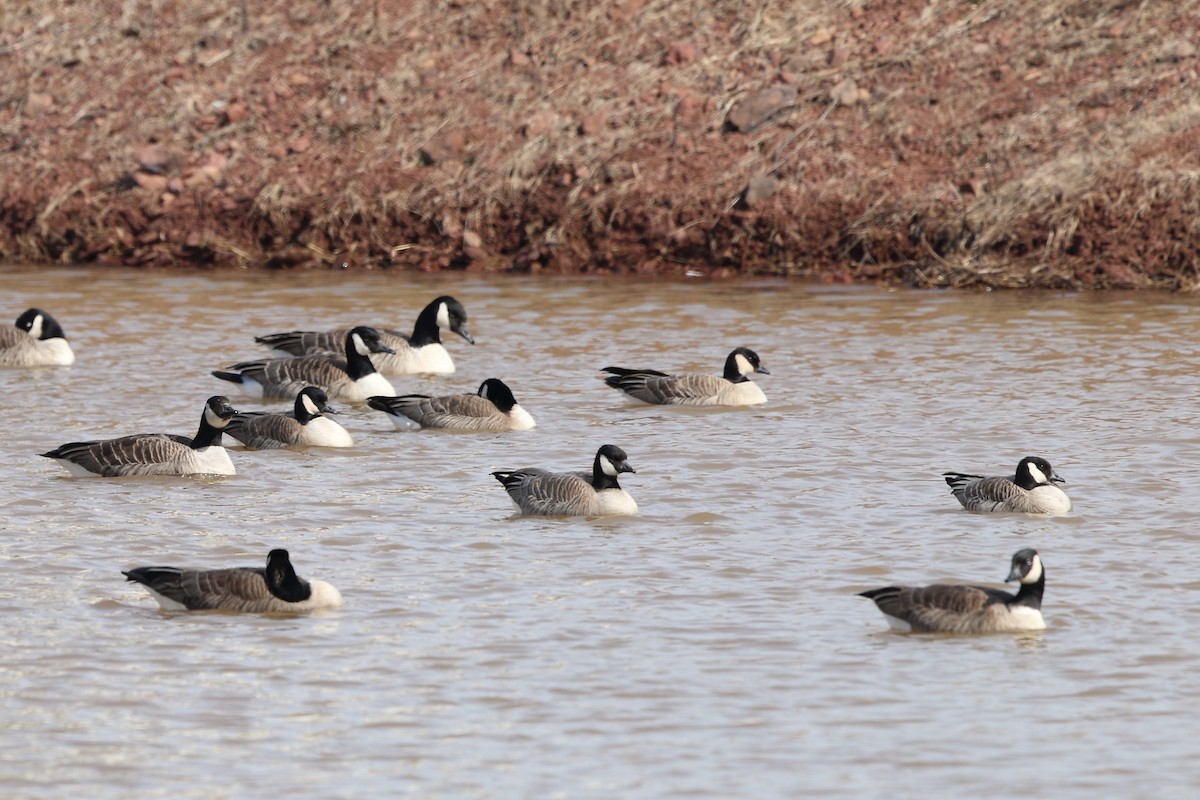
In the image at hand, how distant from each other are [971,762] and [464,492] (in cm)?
724

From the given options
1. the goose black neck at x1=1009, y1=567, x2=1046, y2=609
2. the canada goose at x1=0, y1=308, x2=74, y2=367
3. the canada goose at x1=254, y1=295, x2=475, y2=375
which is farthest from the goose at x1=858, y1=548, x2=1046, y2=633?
the canada goose at x1=0, y1=308, x2=74, y2=367

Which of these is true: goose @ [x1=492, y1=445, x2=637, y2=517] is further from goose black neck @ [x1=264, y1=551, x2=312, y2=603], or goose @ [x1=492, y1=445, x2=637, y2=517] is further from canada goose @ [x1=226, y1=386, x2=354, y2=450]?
canada goose @ [x1=226, y1=386, x2=354, y2=450]

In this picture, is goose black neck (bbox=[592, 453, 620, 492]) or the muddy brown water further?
goose black neck (bbox=[592, 453, 620, 492])

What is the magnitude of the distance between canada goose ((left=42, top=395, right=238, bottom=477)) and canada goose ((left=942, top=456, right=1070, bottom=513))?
5.95 m

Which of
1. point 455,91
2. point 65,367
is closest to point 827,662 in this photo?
point 65,367

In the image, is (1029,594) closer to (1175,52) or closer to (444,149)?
(1175,52)

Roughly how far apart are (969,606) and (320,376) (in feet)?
35.8

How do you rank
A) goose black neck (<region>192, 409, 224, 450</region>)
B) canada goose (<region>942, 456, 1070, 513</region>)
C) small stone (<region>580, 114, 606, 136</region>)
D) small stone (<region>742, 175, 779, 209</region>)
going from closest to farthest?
canada goose (<region>942, 456, 1070, 513</region>) < goose black neck (<region>192, 409, 224, 450</region>) < small stone (<region>742, 175, 779, 209</region>) < small stone (<region>580, 114, 606, 136</region>)

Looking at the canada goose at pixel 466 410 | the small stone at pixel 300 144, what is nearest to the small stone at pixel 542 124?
the small stone at pixel 300 144

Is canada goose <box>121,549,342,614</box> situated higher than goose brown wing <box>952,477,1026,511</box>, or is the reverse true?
goose brown wing <box>952,477,1026,511</box>

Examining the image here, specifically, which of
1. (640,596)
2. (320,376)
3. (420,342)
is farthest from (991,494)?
(420,342)

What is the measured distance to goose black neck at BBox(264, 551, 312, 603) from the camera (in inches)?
444

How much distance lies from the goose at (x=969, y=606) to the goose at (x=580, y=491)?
339 centimetres

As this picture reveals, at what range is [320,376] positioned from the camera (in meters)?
20.6
